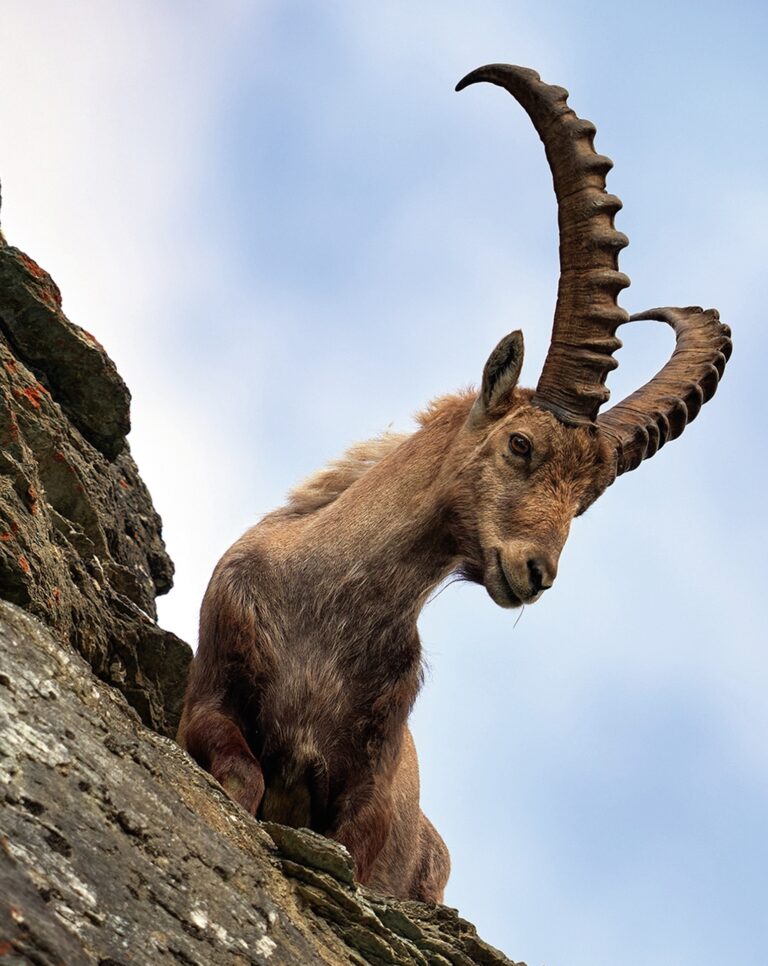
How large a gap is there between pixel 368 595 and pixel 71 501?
6.27 ft

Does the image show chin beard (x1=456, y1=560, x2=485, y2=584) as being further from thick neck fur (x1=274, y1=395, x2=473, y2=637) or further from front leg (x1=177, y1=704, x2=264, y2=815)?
front leg (x1=177, y1=704, x2=264, y2=815)

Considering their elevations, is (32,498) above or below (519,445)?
below

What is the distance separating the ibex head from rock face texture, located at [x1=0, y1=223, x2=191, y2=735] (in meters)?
1.95

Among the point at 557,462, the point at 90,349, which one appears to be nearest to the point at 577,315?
the point at 557,462

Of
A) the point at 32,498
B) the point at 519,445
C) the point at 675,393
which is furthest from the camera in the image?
the point at 675,393

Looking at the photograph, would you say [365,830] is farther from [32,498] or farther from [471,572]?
[32,498]

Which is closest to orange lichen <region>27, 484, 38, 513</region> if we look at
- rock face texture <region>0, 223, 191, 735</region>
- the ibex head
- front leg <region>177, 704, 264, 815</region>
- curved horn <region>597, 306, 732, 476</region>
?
rock face texture <region>0, 223, 191, 735</region>

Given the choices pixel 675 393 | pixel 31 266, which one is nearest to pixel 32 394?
pixel 31 266

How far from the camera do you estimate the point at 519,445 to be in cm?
799

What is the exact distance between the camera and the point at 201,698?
7238 millimetres

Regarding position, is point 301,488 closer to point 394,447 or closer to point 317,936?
point 394,447

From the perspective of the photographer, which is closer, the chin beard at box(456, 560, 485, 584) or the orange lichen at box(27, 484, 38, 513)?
the orange lichen at box(27, 484, 38, 513)

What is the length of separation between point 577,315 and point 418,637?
2.16 m

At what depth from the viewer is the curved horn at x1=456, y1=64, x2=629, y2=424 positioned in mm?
8312
